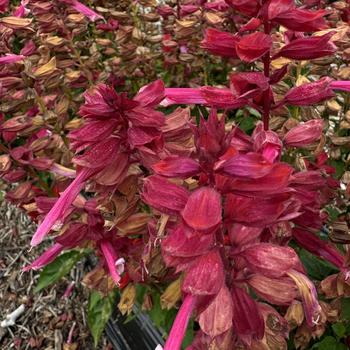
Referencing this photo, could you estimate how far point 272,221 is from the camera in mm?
721

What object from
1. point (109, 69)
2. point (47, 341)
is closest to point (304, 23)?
point (109, 69)

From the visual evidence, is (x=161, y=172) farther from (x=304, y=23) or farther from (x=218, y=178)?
(x=304, y=23)

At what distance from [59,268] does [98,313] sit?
0.19 metres

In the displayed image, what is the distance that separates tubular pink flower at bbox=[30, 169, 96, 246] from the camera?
80 cm

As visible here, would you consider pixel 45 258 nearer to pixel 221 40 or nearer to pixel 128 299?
pixel 128 299

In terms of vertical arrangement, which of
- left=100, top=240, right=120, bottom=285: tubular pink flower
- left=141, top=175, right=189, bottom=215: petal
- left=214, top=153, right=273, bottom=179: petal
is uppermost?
left=214, top=153, right=273, bottom=179: petal

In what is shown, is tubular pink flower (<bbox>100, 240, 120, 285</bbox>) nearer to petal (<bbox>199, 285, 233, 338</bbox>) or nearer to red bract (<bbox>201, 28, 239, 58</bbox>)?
petal (<bbox>199, 285, 233, 338</bbox>)

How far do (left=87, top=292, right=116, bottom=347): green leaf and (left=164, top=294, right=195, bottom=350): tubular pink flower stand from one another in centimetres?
107

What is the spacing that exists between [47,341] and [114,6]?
5.11ft

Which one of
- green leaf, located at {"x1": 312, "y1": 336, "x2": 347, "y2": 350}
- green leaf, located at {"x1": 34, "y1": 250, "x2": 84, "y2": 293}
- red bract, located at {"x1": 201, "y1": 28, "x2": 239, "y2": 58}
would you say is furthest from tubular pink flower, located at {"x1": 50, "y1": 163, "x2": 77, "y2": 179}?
green leaf, located at {"x1": 312, "y1": 336, "x2": 347, "y2": 350}

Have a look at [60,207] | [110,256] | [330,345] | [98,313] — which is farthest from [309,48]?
[98,313]

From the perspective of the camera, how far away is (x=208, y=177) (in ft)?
2.35

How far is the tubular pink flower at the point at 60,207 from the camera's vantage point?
80cm

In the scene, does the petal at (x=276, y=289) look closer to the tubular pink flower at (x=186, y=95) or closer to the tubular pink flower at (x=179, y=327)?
the tubular pink flower at (x=179, y=327)
